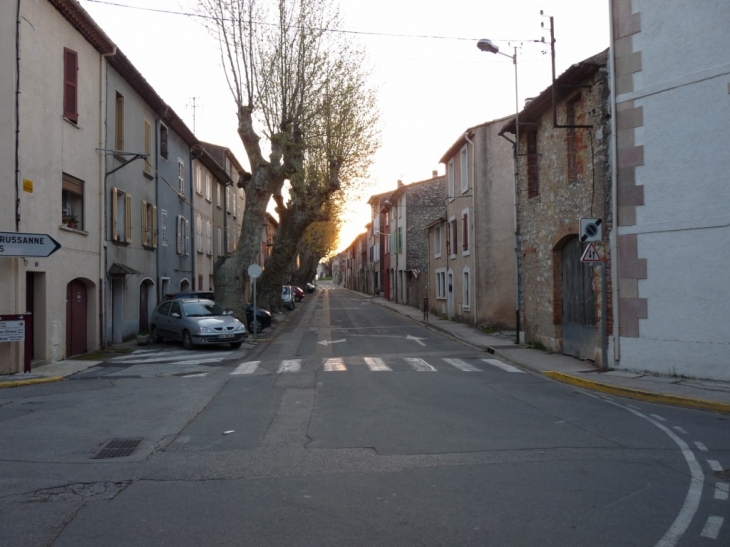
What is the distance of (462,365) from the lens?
50.8 feet

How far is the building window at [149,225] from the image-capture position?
2297 centimetres

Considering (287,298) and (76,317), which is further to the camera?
(287,298)

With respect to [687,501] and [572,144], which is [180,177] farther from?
[687,501]

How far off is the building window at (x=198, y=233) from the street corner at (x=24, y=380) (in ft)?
62.5

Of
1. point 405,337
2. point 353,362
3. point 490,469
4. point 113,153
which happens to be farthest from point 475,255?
point 490,469

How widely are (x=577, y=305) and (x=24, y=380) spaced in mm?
11998

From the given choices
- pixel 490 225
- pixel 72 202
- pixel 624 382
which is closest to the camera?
pixel 624 382

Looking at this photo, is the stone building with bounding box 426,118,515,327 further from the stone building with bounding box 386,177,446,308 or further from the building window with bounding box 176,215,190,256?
the stone building with bounding box 386,177,446,308

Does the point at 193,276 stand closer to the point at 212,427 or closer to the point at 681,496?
the point at 212,427

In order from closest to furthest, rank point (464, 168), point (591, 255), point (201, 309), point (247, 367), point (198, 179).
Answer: point (591, 255), point (247, 367), point (201, 309), point (464, 168), point (198, 179)

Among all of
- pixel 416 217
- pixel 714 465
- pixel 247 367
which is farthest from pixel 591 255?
pixel 416 217

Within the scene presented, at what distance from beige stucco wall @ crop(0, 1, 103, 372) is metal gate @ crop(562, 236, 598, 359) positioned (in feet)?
39.9

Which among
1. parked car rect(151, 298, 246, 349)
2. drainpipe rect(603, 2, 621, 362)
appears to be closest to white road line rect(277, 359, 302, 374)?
parked car rect(151, 298, 246, 349)

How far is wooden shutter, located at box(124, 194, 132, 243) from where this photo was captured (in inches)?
829
